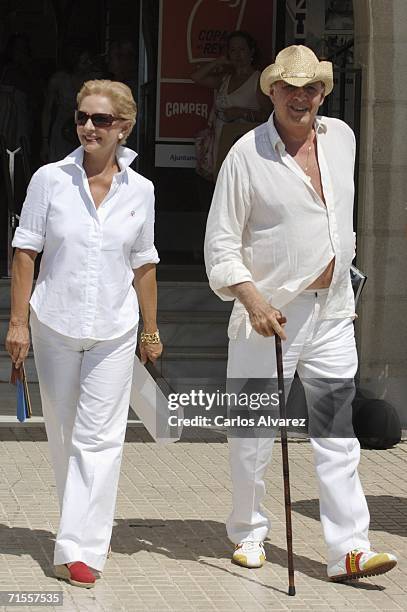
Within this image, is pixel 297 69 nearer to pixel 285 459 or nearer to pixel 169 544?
pixel 285 459

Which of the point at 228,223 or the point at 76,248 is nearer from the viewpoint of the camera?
the point at 76,248

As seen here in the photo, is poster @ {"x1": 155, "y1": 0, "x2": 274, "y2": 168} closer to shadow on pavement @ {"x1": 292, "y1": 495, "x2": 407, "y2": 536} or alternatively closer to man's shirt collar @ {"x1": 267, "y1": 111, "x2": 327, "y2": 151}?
shadow on pavement @ {"x1": 292, "y1": 495, "x2": 407, "y2": 536}

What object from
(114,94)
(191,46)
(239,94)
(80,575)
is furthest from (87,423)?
(191,46)

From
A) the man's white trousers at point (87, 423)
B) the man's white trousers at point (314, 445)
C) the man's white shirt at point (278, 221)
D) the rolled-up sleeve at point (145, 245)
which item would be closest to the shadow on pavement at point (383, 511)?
the man's white trousers at point (314, 445)

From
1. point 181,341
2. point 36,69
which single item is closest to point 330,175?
point 181,341

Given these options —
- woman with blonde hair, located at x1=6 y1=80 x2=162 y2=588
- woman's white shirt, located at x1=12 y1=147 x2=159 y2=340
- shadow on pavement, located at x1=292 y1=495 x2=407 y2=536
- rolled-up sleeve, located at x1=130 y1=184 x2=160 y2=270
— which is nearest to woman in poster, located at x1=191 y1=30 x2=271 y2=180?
shadow on pavement, located at x1=292 y1=495 x2=407 y2=536

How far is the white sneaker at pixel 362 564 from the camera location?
6305 millimetres

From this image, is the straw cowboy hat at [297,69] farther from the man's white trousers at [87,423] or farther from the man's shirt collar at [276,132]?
the man's white trousers at [87,423]

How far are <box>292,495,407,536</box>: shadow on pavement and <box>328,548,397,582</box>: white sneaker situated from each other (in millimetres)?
939

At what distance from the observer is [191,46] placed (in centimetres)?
1403

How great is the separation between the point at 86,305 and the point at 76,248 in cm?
24

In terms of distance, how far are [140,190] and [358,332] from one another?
3990 mm

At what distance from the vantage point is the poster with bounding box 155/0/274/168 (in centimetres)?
1392

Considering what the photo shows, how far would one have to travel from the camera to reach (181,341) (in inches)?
451
